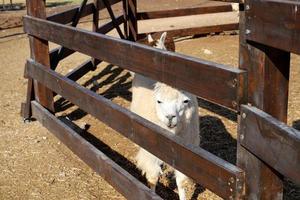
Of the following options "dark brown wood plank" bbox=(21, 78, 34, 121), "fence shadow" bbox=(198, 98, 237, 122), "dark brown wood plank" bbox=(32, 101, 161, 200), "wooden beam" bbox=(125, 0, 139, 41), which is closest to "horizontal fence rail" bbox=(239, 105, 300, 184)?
"dark brown wood plank" bbox=(32, 101, 161, 200)

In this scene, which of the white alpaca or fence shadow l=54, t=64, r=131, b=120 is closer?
the white alpaca

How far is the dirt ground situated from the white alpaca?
358 mm

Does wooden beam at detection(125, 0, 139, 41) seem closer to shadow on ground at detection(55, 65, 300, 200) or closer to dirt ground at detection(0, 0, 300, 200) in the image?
dirt ground at detection(0, 0, 300, 200)

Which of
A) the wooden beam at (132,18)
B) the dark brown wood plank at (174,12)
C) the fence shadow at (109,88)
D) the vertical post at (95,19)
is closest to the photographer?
the fence shadow at (109,88)

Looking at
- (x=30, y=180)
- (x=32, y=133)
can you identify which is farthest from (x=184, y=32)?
(x=30, y=180)

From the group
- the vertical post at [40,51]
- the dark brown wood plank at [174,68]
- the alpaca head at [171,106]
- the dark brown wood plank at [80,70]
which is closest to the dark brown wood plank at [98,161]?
the vertical post at [40,51]

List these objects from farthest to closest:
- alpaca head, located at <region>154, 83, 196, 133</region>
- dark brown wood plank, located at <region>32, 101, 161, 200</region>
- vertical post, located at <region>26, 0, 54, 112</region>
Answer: vertical post, located at <region>26, 0, 54, 112</region>, alpaca head, located at <region>154, 83, 196, 133</region>, dark brown wood plank, located at <region>32, 101, 161, 200</region>

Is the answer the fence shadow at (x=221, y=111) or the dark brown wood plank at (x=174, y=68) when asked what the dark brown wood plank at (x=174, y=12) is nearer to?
the fence shadow at (x=221, y=111)

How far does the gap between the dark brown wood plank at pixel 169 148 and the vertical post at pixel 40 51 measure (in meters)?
1.19

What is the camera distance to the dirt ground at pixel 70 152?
14.0 feet

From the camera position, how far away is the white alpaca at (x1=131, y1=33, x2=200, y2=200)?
362cm

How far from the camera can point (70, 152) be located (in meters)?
5.03

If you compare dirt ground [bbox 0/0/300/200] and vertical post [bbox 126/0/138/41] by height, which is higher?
vertical post [bbox 126/0/138/41]

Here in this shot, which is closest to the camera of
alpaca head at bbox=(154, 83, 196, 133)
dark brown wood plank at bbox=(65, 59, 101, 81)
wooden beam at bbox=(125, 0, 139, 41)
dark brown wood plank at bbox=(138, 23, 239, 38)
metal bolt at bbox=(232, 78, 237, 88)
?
metal bolt at bbox=(232, 78, 237, 88)
